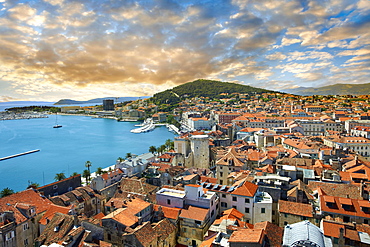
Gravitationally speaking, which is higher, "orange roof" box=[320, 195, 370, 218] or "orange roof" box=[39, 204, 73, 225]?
"orange roof" box=[320, 195, 370, 218]

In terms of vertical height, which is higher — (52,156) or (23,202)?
(23,202)

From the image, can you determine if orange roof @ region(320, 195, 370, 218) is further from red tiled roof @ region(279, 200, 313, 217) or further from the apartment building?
the apartment building

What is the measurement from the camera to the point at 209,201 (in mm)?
11016

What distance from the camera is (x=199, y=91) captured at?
13275cm

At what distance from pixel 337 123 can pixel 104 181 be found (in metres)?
39.0

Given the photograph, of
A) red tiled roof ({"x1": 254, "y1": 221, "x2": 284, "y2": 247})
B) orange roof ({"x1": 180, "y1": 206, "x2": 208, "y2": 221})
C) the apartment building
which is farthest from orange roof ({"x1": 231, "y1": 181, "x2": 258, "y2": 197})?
red tiled roof ({"x1": 254, "y1": 221, "x2": 284, "y2": 247})

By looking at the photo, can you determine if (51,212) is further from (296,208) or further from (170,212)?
(296,208)

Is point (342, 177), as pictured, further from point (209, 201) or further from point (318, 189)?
point (209, 201)

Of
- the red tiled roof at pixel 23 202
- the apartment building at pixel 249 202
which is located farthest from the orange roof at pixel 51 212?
the apartment building at pixel 249 202

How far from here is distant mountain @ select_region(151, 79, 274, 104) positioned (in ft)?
404

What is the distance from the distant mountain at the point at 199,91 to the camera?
404 ft

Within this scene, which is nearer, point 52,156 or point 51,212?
point 51,212

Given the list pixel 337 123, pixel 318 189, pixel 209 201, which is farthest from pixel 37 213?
pixel 337 123

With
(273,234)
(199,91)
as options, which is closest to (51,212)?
(273,234)
